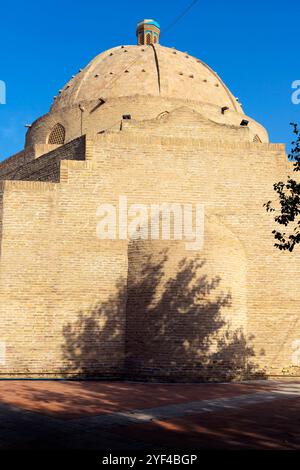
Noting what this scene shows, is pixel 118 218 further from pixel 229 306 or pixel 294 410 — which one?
pixel 294 410

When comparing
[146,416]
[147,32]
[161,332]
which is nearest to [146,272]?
[161,332]

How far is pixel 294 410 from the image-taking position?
326 inches

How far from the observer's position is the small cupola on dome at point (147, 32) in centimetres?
2818

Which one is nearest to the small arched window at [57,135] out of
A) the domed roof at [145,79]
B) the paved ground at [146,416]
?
the domed roof at [145,79]

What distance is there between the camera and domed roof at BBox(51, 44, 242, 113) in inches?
837

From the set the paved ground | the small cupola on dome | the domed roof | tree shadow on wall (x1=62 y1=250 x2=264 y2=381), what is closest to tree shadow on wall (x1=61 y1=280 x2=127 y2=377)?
tree shadow on wall (x1=62 y1=250 x2=264 y2=381)

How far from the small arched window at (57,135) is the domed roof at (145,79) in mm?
1117

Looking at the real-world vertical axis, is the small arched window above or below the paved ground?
above

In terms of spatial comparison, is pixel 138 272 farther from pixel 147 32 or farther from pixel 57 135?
pixel 147 32

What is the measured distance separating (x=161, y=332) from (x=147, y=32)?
21370mm

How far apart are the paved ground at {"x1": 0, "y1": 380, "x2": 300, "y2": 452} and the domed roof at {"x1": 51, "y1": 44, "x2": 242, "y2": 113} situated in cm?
1370

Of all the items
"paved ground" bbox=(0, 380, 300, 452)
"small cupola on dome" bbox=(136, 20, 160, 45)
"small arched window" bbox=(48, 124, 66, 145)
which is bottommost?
"paved ground" bbox=(0, 380, 300, 452)

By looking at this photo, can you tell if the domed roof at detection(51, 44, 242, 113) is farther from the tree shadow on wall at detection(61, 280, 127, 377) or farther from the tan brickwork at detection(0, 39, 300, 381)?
the tree shadow on wall at detection(61, 280, 127, 377)
